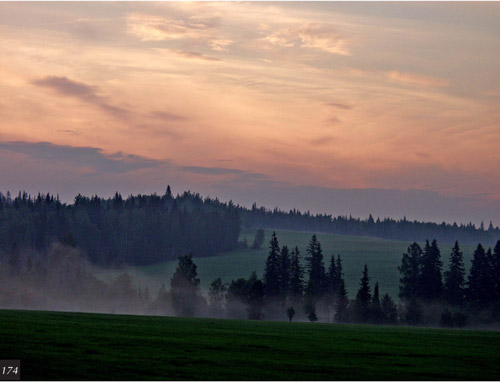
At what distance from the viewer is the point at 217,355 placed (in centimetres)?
4491

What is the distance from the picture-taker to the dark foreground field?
37469 millimetres

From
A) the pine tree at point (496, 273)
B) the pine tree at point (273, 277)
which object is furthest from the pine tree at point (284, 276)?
the pine tree at point (496, 273)

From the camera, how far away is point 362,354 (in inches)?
1980

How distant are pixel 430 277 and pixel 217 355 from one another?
417 feet

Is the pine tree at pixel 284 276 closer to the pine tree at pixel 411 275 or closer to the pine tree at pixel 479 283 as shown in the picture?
the pine tree at pixel 411 275

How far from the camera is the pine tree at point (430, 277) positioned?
6378 inches

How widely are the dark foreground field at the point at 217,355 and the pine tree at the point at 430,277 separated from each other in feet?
334

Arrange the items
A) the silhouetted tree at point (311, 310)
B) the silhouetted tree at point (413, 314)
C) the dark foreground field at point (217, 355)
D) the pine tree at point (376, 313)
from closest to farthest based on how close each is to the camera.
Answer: the dark foreground field at point (217, 355) < the pine tree at point (376, 313) < the silhouetted tree at point (413, 314) < the silhouetted tree at point (311, 310)

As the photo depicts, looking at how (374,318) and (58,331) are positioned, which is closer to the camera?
(58,331)

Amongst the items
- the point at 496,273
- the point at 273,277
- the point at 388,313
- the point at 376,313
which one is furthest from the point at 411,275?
the point at 273,277

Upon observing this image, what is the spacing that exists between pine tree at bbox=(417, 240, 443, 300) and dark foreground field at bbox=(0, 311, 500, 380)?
4005 inches

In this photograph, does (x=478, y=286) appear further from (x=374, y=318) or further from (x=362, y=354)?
(x=362, y=354)

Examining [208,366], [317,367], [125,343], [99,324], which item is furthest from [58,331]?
[317,367]

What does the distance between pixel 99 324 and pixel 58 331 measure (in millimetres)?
11709
